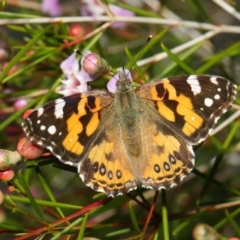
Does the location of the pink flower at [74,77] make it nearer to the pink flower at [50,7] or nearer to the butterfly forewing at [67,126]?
the butterfly forewing at [67,126]

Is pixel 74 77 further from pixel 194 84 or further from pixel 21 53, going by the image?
pixel 194 84

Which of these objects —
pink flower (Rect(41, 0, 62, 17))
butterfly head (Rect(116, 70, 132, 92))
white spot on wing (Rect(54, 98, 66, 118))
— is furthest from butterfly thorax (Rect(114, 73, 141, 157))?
pink flower (Rect(41, 0, 62, 17))

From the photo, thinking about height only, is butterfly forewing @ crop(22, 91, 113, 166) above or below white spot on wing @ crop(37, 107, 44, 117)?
below

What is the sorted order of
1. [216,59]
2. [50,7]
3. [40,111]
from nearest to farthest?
[40,111] < [216,59] < [50,7]

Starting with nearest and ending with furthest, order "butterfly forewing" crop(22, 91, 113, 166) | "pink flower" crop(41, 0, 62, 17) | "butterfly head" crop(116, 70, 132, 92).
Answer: "butterfly forewing" crop(22, 91, 113, 166) → "butterfly head" crop(116, 70, 132, 92) → "pink flower" crop(41, 0, 62, 17)

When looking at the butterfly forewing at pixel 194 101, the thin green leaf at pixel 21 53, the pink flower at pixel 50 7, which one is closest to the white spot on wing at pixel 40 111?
the thin green leaf at pixel 21 53

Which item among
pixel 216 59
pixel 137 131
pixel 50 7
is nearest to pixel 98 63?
pixel 137 131

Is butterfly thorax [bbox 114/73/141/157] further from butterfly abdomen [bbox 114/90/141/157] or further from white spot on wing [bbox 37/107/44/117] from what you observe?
white spot on wing [bbox 37/107/44/117]
